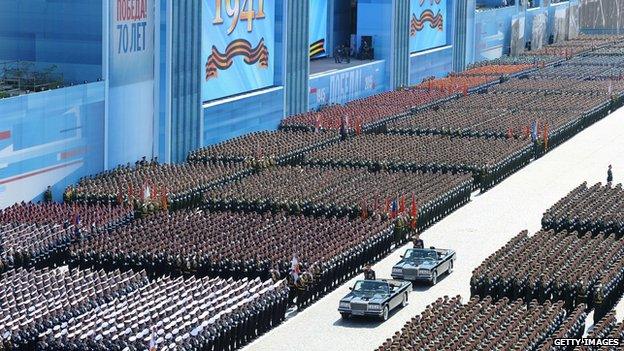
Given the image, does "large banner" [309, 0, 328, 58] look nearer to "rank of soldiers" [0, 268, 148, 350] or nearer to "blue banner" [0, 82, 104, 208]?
"blue banner" [0, 82, 104, 208]

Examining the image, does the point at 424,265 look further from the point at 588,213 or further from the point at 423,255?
the point at 588,213

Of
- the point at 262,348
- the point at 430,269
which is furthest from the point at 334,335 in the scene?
the point at 430,269

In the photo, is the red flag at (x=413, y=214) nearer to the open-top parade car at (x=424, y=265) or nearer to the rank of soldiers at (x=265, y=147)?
the open-top parade car at (x=424, y=265)

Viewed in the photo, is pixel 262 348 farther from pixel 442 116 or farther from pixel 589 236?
pixel 442 116

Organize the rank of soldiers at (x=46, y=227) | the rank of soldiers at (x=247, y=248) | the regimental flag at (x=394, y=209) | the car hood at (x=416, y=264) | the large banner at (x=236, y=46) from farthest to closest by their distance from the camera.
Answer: the large banner at (x=236, y=46)
the regimental flag at (x=394, y=209)
the rank of soldiers at (x=46, y=227)
the car hood at (x=416, y=264)
the rank of soldiers at (x=247, y=248)

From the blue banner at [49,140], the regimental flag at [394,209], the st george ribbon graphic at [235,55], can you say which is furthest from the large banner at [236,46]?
the regimental flag at [394,209]

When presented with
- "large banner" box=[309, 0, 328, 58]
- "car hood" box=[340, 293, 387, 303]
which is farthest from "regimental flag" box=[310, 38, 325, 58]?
"car hood" box=[340, 293, 387, 303]

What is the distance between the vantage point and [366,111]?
6469 centimetres

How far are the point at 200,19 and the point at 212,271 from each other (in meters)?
21.1

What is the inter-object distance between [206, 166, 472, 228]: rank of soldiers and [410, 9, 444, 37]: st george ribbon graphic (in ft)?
114

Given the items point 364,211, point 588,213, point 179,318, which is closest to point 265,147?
point 364,211

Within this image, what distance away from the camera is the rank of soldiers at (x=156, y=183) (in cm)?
4328

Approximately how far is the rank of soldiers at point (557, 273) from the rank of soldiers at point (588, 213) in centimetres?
292

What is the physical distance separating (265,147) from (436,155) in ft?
20.3
